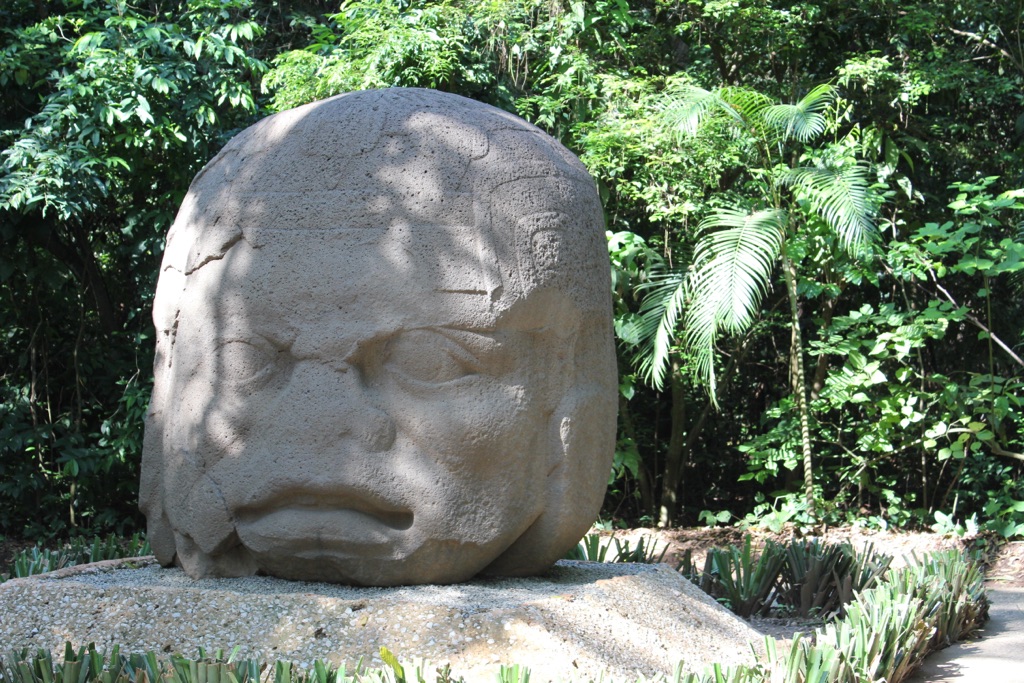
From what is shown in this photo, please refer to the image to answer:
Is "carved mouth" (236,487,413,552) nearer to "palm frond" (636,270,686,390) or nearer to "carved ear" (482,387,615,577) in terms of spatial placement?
"carved ear" (482,387,615,577)

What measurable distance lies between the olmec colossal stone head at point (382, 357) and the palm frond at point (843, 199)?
3.32 m

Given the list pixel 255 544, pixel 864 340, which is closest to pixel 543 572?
pixel 255 544

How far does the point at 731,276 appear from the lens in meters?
6.54

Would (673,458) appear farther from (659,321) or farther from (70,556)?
(70,556)

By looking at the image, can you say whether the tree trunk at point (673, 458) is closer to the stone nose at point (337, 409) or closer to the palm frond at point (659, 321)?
the palm frond at point (659, 321)

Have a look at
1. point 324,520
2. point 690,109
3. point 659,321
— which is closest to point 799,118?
point 690,109

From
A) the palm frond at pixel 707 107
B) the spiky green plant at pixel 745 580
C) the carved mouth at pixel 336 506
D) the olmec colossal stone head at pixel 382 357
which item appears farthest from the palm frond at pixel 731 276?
the carved mouth at pixel 336 506

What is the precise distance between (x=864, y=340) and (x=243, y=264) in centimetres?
516

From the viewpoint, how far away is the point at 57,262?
759cm

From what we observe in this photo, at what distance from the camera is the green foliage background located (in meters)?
6.86

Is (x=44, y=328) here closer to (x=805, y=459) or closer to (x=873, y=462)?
(x=805, y=459)

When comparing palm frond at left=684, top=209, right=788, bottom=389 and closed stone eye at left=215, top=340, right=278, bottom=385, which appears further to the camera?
palm frond at left=684, top=209, right=788, bottom=389

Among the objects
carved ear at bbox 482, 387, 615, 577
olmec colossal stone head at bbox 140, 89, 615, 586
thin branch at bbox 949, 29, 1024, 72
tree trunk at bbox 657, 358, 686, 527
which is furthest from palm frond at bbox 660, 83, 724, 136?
carved ear at bbox 482, 387, 615, 577

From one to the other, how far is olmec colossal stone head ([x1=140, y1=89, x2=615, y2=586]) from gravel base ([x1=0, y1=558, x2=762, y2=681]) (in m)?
0.21
